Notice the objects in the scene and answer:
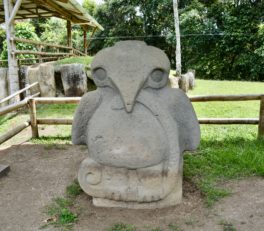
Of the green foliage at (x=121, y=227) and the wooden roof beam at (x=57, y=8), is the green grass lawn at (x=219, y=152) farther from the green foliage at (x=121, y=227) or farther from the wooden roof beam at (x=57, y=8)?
the wooden roof beam at (x=57, y=8)

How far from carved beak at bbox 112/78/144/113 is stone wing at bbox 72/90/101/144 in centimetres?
32

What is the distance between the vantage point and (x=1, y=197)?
12.1 ft

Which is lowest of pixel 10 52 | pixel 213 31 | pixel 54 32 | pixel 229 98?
pixel 229 98

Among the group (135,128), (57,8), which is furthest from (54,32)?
(135,128)

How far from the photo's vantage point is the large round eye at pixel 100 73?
3.17m

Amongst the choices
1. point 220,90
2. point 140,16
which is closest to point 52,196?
point 220,90

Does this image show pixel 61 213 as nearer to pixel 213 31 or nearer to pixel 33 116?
pixel 33 116

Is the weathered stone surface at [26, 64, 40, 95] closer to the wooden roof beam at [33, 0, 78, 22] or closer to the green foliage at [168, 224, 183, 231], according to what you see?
the wooden roof beam at [33, 0, 78, 22]

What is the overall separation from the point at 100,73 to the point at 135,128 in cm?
61

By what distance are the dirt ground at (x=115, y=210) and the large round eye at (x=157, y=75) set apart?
1.24 m

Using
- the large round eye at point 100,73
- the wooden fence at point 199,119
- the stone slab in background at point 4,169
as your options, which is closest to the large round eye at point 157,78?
the large round eye at point 100,73

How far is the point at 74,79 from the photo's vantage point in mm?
8789

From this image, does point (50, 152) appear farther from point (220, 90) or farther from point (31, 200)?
point (220, 90)

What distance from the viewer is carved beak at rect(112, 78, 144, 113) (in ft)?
9.99
